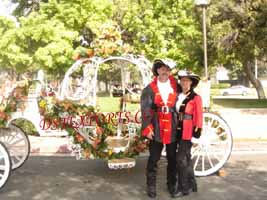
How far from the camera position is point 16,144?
311 inches

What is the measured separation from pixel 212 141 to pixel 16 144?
3.25m

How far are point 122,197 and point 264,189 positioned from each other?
195 cm

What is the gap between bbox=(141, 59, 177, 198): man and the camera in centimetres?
592

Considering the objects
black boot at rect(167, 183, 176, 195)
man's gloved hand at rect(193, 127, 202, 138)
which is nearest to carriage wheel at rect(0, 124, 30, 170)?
black boot at rect(167, 183, 176, 195)

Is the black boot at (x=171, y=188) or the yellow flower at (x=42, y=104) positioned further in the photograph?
the yellow flower at (x=42, y=104)

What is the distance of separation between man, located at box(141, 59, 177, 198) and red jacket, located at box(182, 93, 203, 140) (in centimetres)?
15

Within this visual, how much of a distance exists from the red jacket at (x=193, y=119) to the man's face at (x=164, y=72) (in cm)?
44

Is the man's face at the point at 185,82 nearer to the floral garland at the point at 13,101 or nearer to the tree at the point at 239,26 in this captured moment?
the floral garland at the point at 13,101

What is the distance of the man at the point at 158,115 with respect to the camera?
5922 millimetres

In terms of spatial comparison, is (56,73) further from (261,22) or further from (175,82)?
(175,82)

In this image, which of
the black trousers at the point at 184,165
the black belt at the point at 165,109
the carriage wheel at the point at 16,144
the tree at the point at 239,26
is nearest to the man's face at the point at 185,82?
the black belt at the point at 165,109

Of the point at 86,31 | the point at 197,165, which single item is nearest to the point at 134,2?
the point at 86,31

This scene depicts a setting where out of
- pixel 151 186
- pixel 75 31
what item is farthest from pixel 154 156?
pixel 75 31

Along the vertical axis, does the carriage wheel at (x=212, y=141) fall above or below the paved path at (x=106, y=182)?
above
